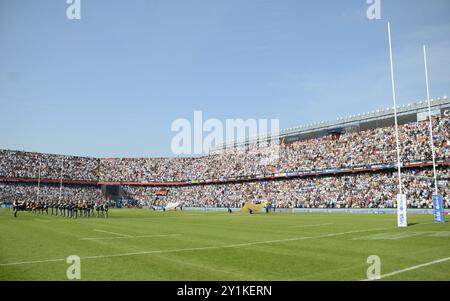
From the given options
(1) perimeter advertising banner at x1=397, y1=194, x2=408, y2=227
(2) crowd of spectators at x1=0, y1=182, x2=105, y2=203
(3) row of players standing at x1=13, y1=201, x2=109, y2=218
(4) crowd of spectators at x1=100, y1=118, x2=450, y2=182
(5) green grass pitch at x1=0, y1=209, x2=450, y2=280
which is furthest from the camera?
(2) crowd of spectators at x1=0, y1=182, x2=105, y2=203

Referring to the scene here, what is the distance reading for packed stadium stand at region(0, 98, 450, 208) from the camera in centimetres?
5071

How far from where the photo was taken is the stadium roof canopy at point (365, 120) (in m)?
55.2

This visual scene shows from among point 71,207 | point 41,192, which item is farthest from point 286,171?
point 41,192

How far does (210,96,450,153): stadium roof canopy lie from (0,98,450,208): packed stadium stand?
0.18 meters

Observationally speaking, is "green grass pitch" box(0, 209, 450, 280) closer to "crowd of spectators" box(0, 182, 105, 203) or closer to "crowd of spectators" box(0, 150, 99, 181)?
"crowd of spectators" box(0, 182, 105, 203)

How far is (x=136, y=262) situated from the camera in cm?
1130

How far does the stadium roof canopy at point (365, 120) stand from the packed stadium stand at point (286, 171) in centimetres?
18

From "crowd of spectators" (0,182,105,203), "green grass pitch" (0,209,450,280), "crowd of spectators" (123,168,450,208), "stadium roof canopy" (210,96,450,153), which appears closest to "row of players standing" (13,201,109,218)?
"green grass pitch" (0,209,450,280)

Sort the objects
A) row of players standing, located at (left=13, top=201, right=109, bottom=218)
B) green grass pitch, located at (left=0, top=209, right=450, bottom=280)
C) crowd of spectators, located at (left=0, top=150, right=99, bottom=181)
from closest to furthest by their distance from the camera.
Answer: green grass pitch, located at (left=0, top=209, right=450, bottom=280)
row of players standing, located at (left=13, top=201, right=109, bottom=218)
crowd of spectators, located at (left=0, top=150, right=99, bottom=181)

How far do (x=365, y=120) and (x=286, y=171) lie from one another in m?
17.8

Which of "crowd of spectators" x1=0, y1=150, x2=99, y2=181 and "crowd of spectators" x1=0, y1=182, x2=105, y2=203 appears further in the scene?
"crowd of spectators" x1=0, y1=150, x2=99, y2=181

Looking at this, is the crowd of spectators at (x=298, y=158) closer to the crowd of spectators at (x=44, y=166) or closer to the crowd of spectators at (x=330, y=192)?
the crowd of spectators at (x=330, y=192)
